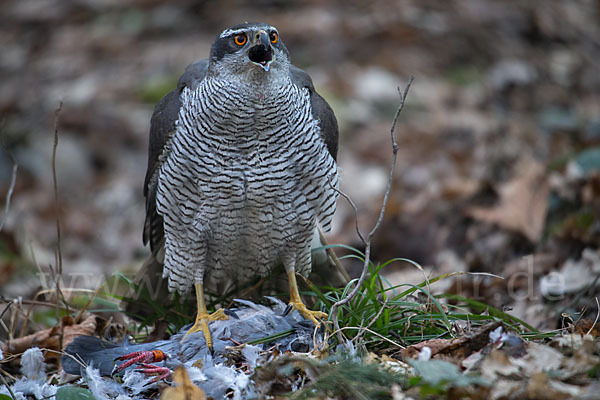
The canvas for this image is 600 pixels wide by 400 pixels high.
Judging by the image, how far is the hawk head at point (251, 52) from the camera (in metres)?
3.43

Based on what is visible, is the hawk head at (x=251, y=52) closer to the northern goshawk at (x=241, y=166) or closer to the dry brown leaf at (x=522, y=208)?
the northern goshawk at (x=241, y=166)

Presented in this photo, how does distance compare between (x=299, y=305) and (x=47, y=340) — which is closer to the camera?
(x=47, y=340)

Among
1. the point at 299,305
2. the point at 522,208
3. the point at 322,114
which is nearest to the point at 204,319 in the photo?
the point at 299,305

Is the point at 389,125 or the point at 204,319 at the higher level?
the point at 204,319

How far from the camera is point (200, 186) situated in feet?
11.9

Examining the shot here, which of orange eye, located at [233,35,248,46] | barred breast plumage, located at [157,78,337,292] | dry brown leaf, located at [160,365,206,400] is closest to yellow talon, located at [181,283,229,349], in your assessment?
barred breast plumage, located at [157,78,337,292]

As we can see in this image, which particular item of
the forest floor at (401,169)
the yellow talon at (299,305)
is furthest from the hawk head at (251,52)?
the yellow talon at (299,305)

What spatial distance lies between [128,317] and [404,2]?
9.15 metres

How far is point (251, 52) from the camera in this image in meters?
3.46

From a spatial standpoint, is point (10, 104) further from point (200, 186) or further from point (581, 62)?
point (581, 62)

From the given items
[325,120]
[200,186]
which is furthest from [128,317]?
[325,120]

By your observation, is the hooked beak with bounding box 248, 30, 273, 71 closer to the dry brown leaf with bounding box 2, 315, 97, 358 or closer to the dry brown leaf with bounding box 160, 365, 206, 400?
the dry brown leaf with bounding box 160, 365, 206, 400

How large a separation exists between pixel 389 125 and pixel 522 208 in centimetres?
387

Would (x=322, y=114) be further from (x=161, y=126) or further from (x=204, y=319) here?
(x=204, y=319)
